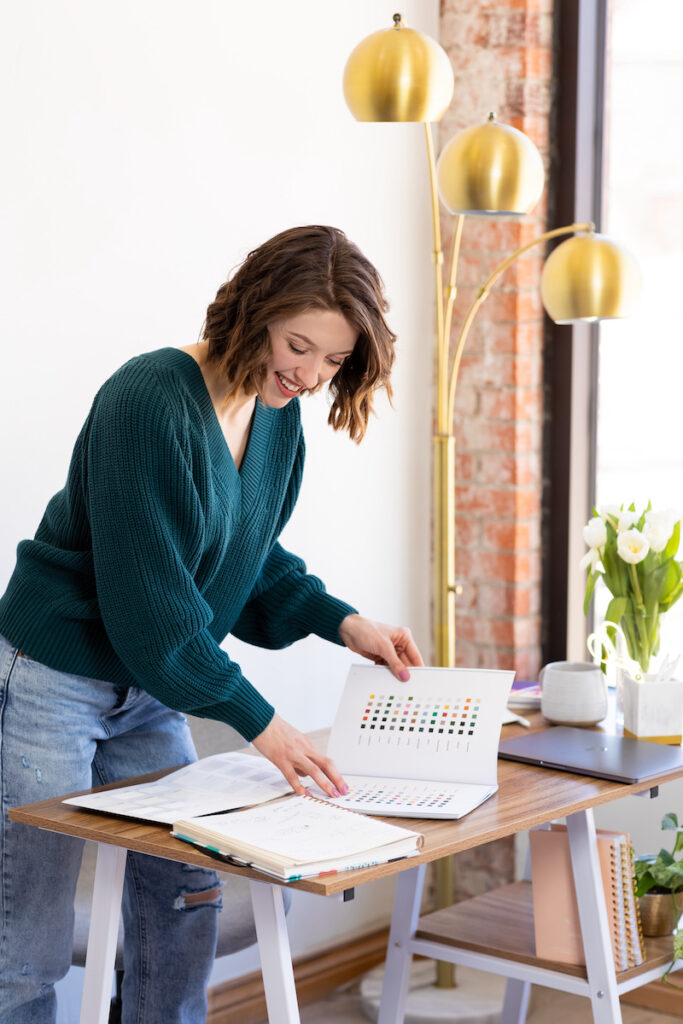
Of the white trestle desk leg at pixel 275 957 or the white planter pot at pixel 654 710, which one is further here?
the white planter pot at pixel 654 710

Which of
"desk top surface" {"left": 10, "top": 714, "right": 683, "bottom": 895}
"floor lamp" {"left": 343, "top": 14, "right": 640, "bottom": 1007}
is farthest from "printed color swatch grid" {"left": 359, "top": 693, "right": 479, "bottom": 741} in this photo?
"floor lamp" {"left": 343, "top": 14, "right": 640, "bottom": 1007}

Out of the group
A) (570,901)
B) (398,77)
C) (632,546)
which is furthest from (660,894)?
(398,77)

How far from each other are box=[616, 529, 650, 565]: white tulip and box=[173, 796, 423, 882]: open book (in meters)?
0.74

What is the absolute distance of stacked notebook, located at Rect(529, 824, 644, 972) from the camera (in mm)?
1947

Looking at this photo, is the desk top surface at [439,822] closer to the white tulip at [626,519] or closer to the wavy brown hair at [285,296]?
the white tulip at [626,519]

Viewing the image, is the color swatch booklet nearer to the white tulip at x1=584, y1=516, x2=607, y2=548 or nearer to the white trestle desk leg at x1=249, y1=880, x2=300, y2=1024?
the white trestle desk leg at x1=249, y1=880, x2=300, y2=1024

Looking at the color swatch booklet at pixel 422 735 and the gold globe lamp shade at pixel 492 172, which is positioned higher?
the gold globe lamp shade at pixel 492 172

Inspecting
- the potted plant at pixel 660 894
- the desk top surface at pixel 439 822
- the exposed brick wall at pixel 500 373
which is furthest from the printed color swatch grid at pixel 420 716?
the exposed brick wall at pixel 500 373

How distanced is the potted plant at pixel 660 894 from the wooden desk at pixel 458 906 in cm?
4

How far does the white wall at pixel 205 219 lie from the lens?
2.16 meters

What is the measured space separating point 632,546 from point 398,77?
32.0 inches

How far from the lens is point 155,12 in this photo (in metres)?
2.32

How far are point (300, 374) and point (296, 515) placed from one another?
39.8 inches

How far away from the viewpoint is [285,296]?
1.61 metres
